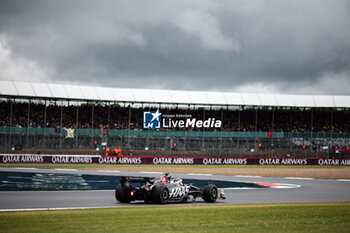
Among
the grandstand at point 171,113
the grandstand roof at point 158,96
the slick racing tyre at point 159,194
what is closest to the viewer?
the slick racing tyre at point 159,194

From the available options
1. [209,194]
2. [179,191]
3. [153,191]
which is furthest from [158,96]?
[153,191]

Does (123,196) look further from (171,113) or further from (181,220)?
(171,113)

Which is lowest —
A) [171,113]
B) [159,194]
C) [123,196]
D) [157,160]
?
[157,160]

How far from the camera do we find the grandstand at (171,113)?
5284 cm

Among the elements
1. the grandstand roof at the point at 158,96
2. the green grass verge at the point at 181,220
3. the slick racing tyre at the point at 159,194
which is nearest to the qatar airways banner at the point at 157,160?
the grandstand roof at the point at 158,96

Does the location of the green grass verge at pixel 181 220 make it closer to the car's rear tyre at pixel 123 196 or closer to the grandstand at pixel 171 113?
the car's rear tyre at pixel 123 196

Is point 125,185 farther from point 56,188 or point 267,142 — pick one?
point 267,142

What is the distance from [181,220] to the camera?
1156cm

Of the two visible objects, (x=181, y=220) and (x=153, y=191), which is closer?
(x=181, y=220)

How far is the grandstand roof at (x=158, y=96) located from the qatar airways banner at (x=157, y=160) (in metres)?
15.7

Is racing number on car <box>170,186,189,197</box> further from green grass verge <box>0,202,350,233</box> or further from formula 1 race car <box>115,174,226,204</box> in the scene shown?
green grass verge <box>0,202,350,233</box>

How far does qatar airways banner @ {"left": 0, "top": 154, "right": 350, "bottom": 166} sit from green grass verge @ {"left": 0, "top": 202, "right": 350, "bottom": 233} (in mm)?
33088

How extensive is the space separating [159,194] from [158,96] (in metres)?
50.6

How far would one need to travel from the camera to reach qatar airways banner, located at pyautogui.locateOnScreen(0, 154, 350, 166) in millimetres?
44875
